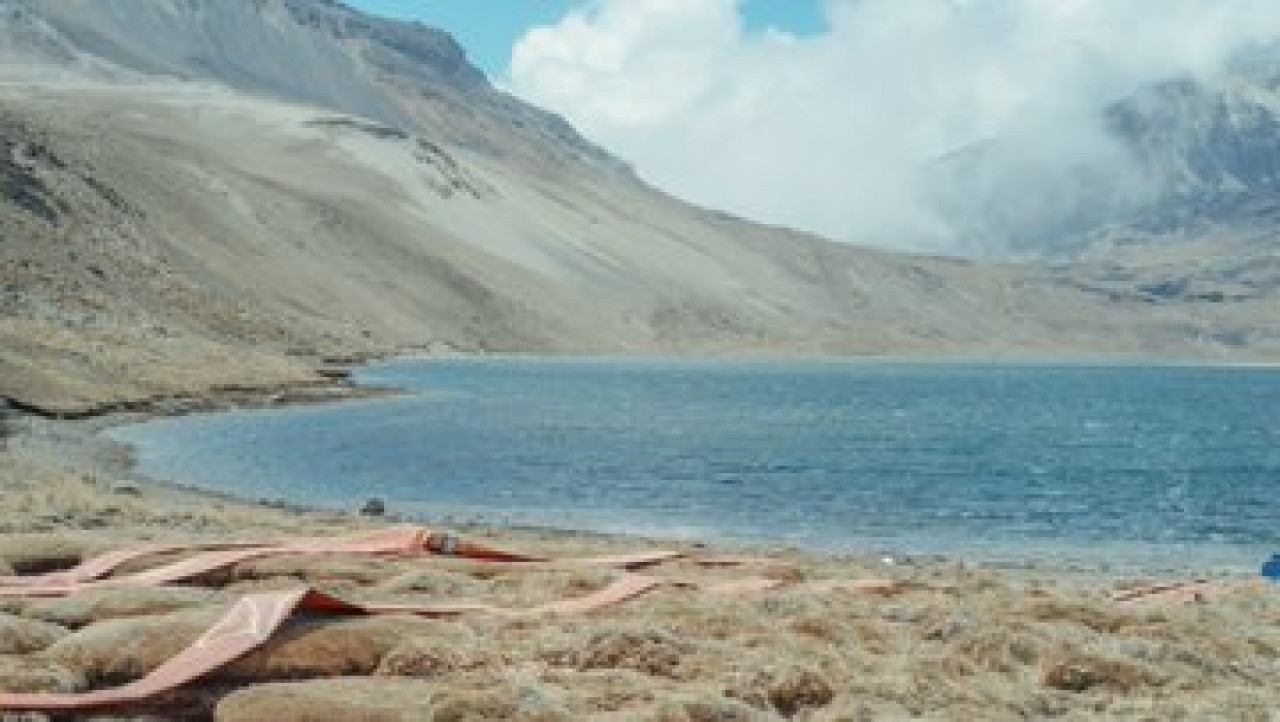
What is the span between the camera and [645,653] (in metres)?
13.9

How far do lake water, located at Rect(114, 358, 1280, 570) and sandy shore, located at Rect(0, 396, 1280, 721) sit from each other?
3100 cm

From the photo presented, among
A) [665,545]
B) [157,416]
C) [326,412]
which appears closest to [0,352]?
[157,416]

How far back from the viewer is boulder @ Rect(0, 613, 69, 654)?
13.9 meters

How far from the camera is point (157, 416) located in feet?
310

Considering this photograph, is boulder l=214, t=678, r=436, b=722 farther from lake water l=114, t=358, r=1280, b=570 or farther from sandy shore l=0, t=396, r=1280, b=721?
lake water l=114, t=358, r=1280, b=570

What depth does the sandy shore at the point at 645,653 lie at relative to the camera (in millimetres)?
12492

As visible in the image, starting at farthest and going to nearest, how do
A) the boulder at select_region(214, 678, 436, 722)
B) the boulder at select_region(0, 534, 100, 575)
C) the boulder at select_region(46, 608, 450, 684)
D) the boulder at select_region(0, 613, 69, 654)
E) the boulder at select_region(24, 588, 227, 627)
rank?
the boulder at select_region(0, 534, 100, 575) < the boulder at select_region(24, 588, 227, 627) < the boulder at select_region(0, 613, 69, 654) < the boulder at select_region(46, 608, 450, 684) < the boulder at select_region(214, 678, 436, 722)

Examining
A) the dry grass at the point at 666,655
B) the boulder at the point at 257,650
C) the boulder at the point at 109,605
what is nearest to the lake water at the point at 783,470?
the dry grass at the point at 666,655

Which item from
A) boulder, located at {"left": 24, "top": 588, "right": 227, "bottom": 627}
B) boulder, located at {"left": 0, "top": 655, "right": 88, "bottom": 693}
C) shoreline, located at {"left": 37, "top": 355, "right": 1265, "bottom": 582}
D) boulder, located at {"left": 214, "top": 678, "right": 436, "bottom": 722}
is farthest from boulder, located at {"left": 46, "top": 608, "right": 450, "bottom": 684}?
shoreline, located at {"left": 37, "top": 355, "right": 1265, "bottom": 582}

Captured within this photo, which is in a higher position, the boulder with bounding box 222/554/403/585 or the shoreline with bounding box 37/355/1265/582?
the boulder with bounding box 222/554/403/585

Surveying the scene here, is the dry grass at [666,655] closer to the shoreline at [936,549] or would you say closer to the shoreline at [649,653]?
the shoreline at [649,653]

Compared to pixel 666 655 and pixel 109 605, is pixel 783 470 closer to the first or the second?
pixel 109 605

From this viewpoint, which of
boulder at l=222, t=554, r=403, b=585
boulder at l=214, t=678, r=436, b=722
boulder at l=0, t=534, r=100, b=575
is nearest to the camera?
boulder at l=214, t=678, r=436, b=722

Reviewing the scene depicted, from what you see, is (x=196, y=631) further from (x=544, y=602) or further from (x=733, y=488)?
(x=733, y=488)
